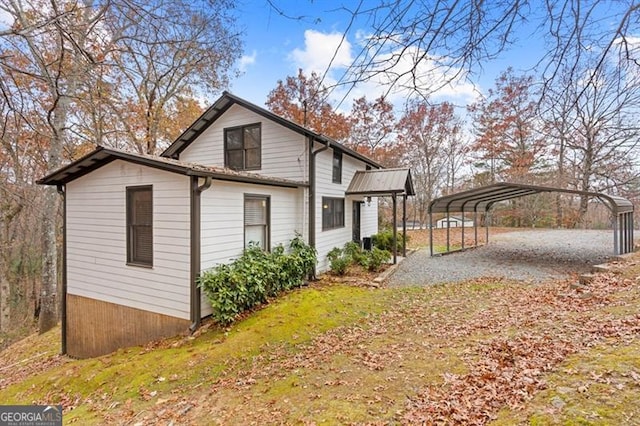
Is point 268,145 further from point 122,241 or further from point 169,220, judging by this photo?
point 122,241

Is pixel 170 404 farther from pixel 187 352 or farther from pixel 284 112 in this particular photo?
pixel 284 112

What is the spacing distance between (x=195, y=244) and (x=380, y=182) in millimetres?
7439

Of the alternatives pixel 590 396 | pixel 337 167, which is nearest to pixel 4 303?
pixel 337 167

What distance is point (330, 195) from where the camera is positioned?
10.4 m

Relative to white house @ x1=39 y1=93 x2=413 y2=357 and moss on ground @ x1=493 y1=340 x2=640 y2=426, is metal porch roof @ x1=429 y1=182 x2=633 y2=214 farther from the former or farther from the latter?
moss on ground @ x1=493 y1=340 x2=640 y2=426

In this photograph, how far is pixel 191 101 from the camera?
626 inches

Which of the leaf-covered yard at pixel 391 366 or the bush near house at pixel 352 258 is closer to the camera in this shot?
the leaf-covered yard at pixel 391 366

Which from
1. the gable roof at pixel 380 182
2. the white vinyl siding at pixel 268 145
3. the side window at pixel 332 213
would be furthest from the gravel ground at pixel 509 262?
the white vinyl siding at pixel 268 145

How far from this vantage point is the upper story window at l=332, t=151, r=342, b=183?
10781 mm

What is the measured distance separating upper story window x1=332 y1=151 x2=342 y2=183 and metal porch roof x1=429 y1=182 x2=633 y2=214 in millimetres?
3993

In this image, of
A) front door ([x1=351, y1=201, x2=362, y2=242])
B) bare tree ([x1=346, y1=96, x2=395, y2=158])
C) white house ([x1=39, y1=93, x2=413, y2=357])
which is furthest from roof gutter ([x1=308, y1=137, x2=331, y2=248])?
bare tree ([x1=346, y1=96, x2=395, y2=158])

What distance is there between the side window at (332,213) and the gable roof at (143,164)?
216cm

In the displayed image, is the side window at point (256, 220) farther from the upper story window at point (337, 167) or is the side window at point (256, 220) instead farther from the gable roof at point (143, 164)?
the upper story window at point (337, 167)

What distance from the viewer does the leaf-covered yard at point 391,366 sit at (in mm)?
2715
